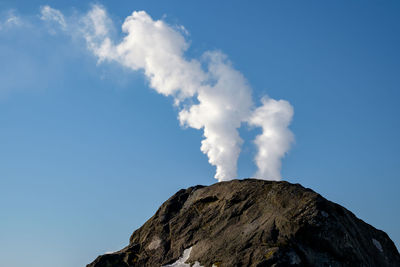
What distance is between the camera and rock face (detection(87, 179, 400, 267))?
1577 cm

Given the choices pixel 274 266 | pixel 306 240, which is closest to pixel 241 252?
pixel 274 266

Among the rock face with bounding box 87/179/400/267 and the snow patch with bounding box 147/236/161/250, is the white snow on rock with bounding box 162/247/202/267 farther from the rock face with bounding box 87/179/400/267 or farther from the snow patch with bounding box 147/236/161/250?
the snow patch with bounding box 147/236/161/250

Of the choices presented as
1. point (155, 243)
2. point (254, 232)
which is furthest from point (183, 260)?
point (254, 232)

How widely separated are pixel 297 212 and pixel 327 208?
4.38 feet

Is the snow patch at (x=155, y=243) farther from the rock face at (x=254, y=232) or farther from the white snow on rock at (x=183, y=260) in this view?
the white snow on rock at (x=183, y=260)

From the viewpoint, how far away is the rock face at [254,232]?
15.8 metres

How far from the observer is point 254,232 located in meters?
16.7

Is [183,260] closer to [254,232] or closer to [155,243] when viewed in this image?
[155,243]

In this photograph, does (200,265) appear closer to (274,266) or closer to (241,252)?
(241,252)

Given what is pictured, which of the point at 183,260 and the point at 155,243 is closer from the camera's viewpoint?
the point at 183,260

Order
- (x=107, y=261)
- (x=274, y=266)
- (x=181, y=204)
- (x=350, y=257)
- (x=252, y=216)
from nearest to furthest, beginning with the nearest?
(x=274, y=266) → (x=350, y=257) → (x=252, y=216) → (x=107, y=261) → (x=181, y=204)

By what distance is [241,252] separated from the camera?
1603 centimetres

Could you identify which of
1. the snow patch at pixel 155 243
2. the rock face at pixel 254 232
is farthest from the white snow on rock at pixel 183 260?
the snow patch at pixel 155 243

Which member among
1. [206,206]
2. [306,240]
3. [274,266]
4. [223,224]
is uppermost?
[206,206]
